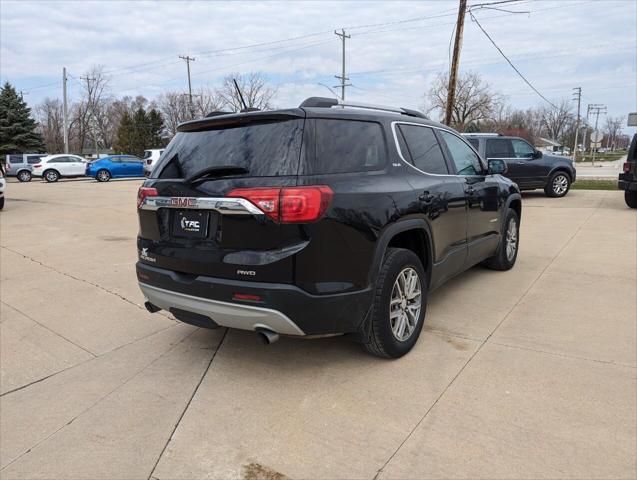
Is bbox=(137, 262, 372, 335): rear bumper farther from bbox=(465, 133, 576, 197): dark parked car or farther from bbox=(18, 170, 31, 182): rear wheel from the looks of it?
bbox=(18, 170, 31, 182): rear wheel

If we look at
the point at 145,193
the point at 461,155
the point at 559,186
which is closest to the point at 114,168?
the point at 559,186

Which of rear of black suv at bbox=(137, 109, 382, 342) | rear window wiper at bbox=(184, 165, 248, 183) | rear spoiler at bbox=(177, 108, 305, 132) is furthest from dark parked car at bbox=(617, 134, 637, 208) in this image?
rear window wiper at bbox=(184, 165, 248, 183)

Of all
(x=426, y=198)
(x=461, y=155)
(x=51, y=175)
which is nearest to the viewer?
(x=426, y=198)

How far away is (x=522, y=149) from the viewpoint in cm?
1405

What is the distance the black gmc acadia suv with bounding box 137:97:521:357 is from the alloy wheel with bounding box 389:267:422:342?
0.01 m

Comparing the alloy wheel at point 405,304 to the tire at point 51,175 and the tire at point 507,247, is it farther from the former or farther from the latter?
the tire at point 51,175

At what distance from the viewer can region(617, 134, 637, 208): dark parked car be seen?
11.6 meters

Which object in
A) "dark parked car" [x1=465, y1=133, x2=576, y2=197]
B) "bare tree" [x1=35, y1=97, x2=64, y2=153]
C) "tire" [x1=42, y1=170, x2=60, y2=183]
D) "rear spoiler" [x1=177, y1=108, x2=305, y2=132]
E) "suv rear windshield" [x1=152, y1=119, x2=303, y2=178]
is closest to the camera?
"suv rear windshield" [x1=152, y1=119, x2=303, y2=178]

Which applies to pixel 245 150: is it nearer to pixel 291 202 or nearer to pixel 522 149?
pixel 291 202

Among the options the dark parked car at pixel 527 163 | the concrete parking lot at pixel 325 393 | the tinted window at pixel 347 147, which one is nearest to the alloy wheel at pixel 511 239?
the concrete parking lot at pixel 325 393

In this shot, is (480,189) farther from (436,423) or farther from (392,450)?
(392,450)

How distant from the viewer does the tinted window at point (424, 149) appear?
3.95 meters

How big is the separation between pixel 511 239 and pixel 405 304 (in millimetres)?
3154

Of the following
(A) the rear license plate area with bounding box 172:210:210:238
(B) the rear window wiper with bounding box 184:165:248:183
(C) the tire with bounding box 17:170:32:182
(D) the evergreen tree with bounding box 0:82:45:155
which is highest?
(D) the evergreen tree with bounding box 0:82:45:155
